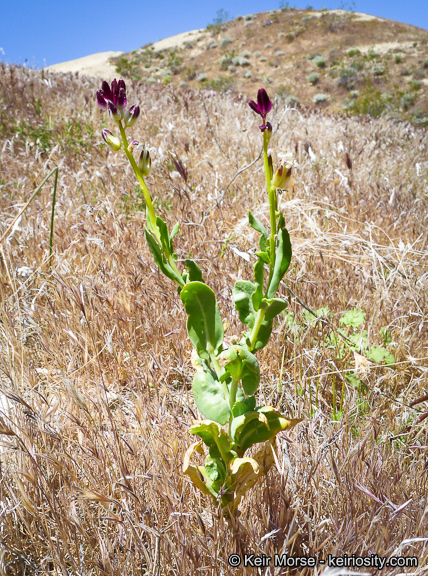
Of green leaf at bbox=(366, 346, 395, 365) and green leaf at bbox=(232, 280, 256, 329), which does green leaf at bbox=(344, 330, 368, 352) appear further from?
green leaf at bbox=(232, 280, 256, 329)

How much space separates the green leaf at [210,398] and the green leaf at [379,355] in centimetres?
93

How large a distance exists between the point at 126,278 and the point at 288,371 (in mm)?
1043

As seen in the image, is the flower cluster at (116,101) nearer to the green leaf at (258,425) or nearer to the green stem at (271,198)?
the green stem at (271,198)

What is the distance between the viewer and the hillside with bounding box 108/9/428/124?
66.0ft

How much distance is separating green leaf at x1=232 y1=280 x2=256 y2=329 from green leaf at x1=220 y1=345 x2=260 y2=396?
0.40ft

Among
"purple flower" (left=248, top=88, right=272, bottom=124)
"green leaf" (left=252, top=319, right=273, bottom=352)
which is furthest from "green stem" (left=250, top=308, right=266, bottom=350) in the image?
"purple flower" (left=248, top=88, right=272, bottom=124)

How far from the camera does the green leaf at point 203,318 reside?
912 millimetres

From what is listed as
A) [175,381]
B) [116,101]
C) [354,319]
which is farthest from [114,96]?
[354,319]

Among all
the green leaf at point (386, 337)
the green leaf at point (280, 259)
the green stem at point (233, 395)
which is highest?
the green leaf at point (280, 259)

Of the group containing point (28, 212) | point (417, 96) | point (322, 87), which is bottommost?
point (28, 212)

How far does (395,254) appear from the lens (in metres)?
2.26

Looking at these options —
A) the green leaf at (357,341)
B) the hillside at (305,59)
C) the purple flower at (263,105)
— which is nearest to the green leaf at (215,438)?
the purple flower at (263,105)

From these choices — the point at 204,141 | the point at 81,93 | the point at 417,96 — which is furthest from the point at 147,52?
the point at 204,141

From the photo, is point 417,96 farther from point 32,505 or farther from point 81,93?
point 32,505
